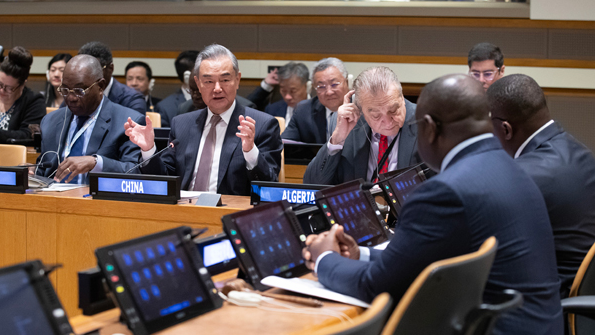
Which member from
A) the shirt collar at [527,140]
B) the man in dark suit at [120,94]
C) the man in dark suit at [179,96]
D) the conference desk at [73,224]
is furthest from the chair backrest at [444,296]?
the man in dark suit at [179,96]

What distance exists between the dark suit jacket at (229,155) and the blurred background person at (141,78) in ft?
10.6

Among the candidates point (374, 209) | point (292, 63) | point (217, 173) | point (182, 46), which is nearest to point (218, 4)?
point (182, 46)

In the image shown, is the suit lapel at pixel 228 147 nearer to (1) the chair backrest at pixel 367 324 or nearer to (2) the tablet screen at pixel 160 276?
(2) the tablet screen at pixel 160 276

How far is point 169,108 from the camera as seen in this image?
5992 millimetres

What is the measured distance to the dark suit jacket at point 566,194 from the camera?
211 cm

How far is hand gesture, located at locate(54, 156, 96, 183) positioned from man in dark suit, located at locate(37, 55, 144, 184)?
0.20m

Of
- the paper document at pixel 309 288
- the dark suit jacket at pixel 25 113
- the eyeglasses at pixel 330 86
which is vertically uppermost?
the eyeglasses at pixel 330 86

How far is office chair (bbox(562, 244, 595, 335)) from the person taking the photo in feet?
6.21

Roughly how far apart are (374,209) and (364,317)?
3.79ft

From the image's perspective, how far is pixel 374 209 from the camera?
214 cm

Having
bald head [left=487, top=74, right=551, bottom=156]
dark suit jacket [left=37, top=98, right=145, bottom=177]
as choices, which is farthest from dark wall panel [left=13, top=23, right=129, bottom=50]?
bald head [left=487, top=74, right=551, bottom=156]

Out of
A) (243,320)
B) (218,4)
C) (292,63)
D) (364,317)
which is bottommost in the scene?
(243,320)

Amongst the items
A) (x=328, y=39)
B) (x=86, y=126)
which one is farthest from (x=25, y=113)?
A: (x=328, y=39)

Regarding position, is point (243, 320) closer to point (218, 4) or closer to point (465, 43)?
point (465, 43)
